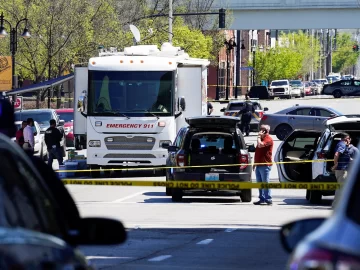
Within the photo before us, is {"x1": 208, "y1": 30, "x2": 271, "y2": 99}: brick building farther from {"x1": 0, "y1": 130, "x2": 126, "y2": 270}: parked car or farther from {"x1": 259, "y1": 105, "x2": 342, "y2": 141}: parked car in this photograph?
{"x1": 0, "y1": 130, "x2": 126, "y2": 270}: parked car

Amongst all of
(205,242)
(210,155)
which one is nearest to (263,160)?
(210,155)

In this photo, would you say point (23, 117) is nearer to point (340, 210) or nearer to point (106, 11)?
→ point (106, 11)

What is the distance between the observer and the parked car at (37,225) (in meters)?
4.08

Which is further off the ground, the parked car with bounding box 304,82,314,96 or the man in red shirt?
the parked car with bounding box 304,82,314,96

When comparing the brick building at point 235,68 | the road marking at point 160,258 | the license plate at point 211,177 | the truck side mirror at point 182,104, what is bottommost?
the road marking at point 160,258

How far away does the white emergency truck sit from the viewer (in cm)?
3041

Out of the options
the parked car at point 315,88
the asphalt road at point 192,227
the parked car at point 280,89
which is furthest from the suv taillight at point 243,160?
the parked car at point 315,88

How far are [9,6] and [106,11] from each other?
5.06 metres

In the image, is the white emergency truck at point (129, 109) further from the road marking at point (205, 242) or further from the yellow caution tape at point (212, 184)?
the road marking at point (205, 242)

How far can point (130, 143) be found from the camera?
30656 millimetres

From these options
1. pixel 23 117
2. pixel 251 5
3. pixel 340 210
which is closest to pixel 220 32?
pixel 251 5

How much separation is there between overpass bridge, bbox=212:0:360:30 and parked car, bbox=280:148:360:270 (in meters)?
72.1

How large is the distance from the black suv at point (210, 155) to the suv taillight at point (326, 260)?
1926 centimetres

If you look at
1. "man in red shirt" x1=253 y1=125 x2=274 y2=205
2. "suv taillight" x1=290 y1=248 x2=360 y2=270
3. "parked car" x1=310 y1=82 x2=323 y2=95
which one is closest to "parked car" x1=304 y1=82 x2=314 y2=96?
"parked car" x1=310 y1=82 x2=323 y2=95
